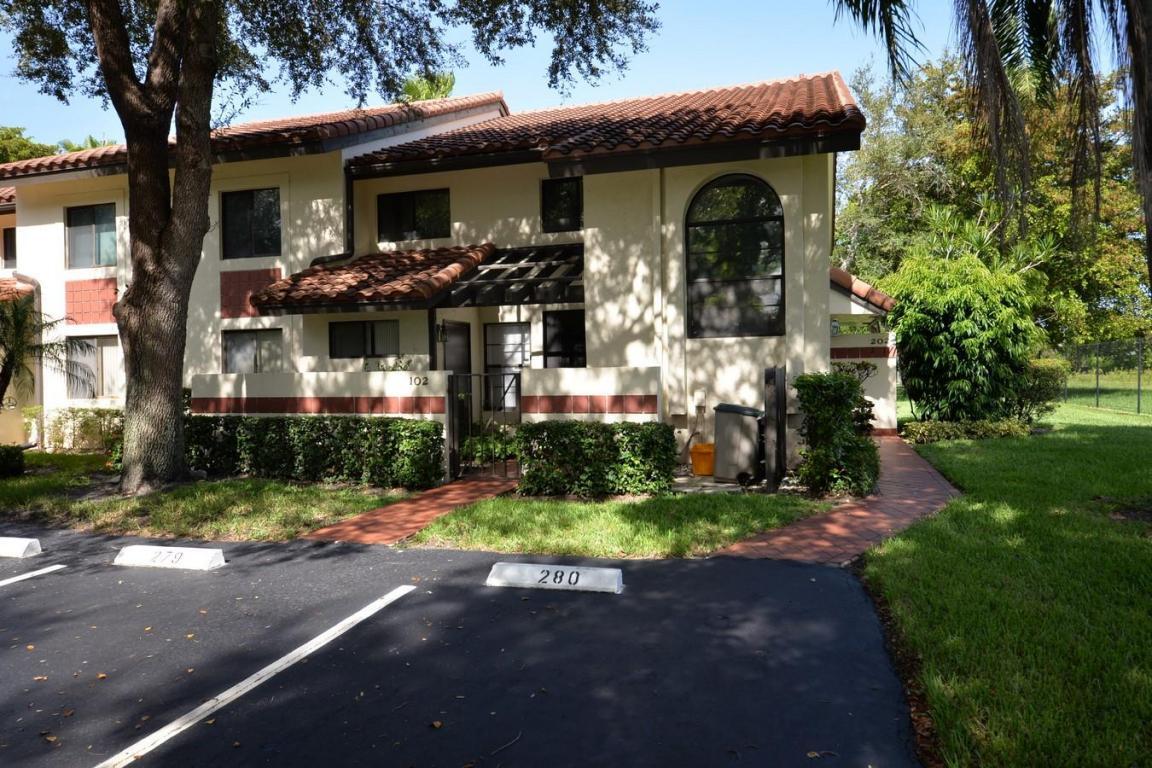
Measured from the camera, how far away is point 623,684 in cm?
414

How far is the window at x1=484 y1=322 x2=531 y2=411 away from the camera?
14.3 meters

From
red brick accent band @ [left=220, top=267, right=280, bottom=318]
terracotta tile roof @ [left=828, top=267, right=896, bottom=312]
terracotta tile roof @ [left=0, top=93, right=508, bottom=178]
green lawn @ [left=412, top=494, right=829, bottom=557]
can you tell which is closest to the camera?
green lawn @ [left=412, top=494, right=829, bottom=557]

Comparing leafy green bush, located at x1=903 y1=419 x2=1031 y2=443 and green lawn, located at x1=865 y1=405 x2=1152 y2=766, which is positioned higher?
leafy green bush, located at x1=903 y1=419 x2=1031 y2=443

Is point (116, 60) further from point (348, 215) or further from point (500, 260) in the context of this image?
point (500, 260)

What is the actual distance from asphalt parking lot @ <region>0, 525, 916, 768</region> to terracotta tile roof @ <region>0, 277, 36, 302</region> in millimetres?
11289

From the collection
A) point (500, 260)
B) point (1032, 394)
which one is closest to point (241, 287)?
point (500, 260)

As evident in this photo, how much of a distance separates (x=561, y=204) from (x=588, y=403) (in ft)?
17.0

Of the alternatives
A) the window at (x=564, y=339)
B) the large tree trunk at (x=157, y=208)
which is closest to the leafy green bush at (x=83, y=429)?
the large tree trunk at (x=157, y=208)

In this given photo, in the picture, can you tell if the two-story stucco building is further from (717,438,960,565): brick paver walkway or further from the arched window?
(717,438,960,565): brick paver walkway

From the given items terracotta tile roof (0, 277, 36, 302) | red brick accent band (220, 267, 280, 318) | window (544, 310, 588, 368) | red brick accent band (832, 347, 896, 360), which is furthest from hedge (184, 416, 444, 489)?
red brick accent band (832, 347, 896, 360)

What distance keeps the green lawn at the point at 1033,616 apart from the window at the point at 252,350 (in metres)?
11.8

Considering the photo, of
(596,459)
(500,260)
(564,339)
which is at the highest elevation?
(500,260)

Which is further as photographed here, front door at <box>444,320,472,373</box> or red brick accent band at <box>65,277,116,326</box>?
red brick accent band at <box>65,277,116,326</box>

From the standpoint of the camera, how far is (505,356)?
47.9 feet
